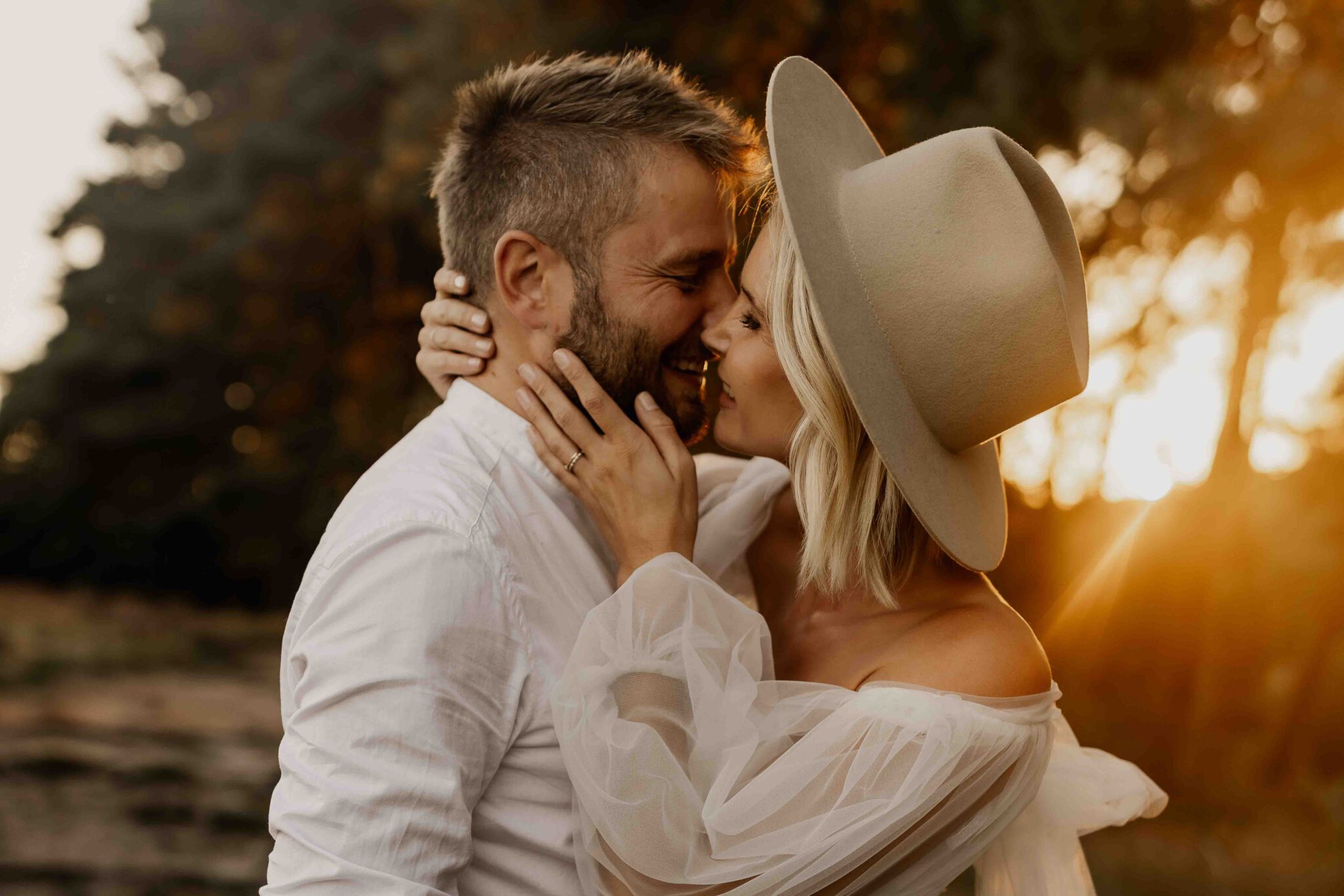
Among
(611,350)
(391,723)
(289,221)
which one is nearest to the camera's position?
(391,723)

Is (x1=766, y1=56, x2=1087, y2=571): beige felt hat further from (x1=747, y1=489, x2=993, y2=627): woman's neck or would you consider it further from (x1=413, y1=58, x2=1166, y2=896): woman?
(x1=747, y1=489, x2=993, y2=627): woman's neck

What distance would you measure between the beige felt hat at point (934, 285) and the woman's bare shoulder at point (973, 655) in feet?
0.50

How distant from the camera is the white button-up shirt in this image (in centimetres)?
161

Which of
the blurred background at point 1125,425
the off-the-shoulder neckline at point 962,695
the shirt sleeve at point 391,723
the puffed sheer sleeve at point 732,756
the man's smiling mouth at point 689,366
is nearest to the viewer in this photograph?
the shirt sleeve at point 391,723

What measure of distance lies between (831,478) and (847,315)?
0.36 meters

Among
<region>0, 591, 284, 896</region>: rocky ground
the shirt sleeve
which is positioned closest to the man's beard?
the shirt sleeve

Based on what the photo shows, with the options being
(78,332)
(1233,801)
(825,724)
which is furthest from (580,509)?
(78,332)

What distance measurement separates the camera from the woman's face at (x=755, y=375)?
2129 mm

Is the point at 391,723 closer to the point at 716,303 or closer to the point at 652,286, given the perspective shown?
the point at 652,286

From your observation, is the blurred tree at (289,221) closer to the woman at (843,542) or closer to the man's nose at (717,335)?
the man's nose at (717,335)

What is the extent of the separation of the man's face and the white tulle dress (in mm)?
464

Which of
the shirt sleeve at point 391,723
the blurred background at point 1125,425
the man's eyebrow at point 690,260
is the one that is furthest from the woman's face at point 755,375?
the blurred background at point 1125,425

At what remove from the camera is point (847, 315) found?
188 centimetres

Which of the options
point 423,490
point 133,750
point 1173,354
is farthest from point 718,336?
point 133,750
